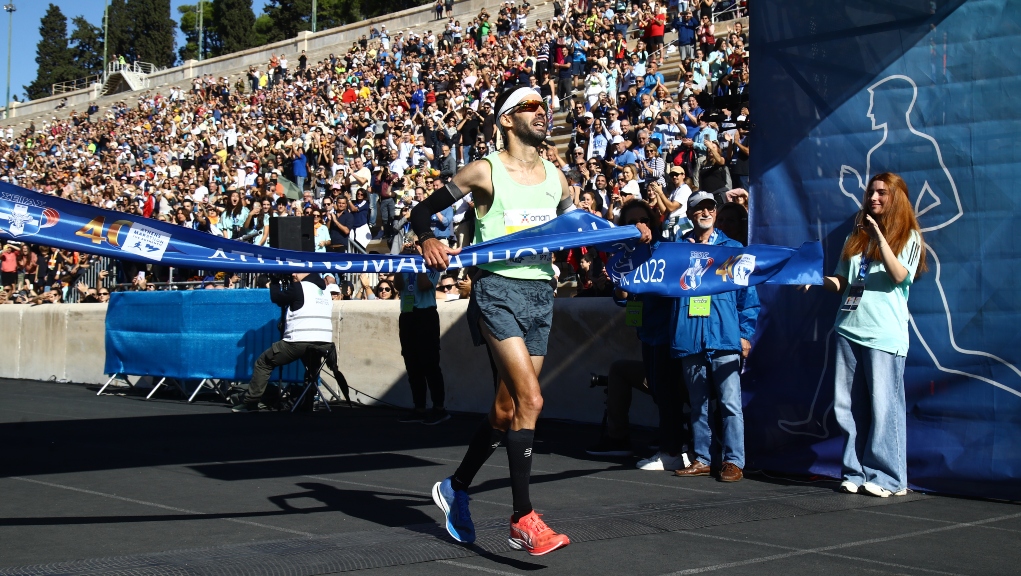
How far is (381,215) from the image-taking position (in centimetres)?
1898

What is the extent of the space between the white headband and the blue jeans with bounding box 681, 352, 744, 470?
9.44 ft

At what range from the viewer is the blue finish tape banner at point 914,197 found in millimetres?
6633

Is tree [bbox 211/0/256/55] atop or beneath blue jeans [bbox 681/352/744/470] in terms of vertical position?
atop

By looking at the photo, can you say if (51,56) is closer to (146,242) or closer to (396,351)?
(396,351)

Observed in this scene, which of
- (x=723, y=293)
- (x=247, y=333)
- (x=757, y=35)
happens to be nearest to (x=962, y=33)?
(x=757, y=35)

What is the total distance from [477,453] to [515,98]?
5.77ft

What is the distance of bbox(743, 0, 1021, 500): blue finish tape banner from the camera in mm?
6633

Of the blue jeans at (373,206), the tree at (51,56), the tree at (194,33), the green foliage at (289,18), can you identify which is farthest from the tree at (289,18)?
the blue jeans at (373,206)

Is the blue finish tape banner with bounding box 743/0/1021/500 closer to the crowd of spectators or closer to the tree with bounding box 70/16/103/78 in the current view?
the crowd of spectators

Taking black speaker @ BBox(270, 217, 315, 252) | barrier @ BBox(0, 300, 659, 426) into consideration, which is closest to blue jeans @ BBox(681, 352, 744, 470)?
barrier @ BBox(0, 300, 659, 426)

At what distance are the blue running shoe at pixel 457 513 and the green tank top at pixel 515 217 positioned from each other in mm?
1079

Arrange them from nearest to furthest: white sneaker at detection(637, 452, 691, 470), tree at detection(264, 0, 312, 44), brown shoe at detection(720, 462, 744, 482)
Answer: brown shoe at detection(720, 462, 744, 482) → white sneaker at detection(637, 452, 691, 470) → tree at detection(264, 0, 312, 44)

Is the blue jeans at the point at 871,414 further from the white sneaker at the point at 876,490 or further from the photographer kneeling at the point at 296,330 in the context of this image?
the photographer kneeling at the point at 296,330

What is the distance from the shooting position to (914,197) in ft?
22.9
